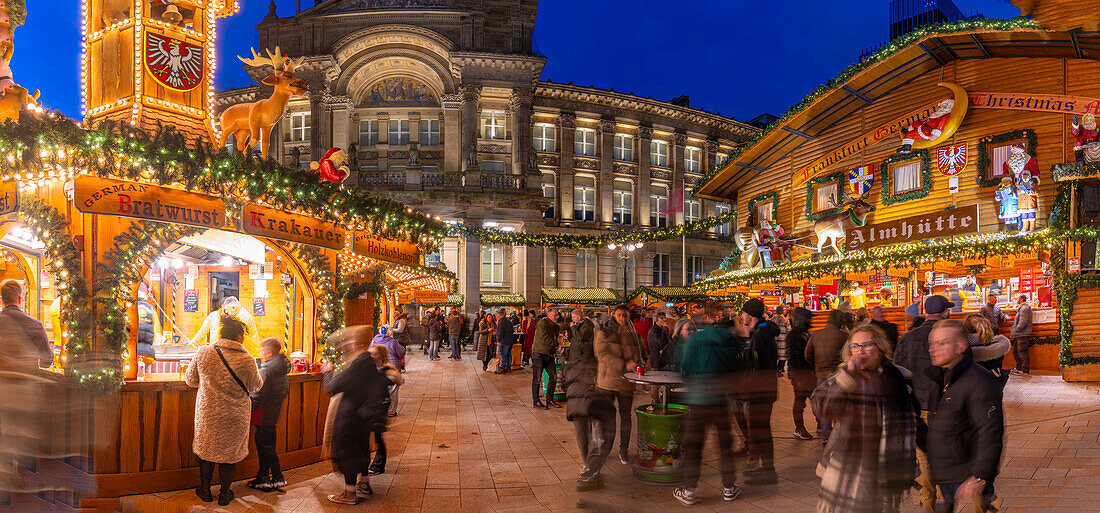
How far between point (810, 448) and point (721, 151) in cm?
3595

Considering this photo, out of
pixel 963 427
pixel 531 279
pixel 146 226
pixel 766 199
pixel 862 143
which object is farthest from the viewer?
pixel 531 279

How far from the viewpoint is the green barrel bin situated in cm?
664

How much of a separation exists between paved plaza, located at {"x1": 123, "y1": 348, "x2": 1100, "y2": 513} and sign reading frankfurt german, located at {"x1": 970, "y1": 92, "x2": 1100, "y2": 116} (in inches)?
249

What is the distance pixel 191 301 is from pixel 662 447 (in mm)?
9553

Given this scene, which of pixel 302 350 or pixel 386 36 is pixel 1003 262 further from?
pixel 386 36

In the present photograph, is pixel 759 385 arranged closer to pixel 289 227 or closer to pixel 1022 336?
pixel 289 227

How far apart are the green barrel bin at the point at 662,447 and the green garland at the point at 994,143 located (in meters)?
12.0

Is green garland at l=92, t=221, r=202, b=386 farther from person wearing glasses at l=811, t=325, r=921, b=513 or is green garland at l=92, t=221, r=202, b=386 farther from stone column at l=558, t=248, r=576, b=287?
stone column at l=558, t=248, r=576, b=287

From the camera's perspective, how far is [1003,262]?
48.6 ft

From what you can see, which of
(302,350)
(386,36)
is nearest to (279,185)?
(302,350)

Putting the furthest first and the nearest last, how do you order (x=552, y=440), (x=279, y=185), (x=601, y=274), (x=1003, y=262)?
(x=601, y=274)
(x=1003, y=262)
(x=552, y=440)
(x=279, y=185)

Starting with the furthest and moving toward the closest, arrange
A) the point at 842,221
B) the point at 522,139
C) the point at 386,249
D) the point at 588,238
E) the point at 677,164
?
1. the point at 677,164
2. the point at 522,139
3. the point at 588,238
4. the point at 842,221
5. the point at 386,249

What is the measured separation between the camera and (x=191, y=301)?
12141mm

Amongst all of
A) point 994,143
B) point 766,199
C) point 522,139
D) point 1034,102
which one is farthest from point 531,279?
point 1034,102
